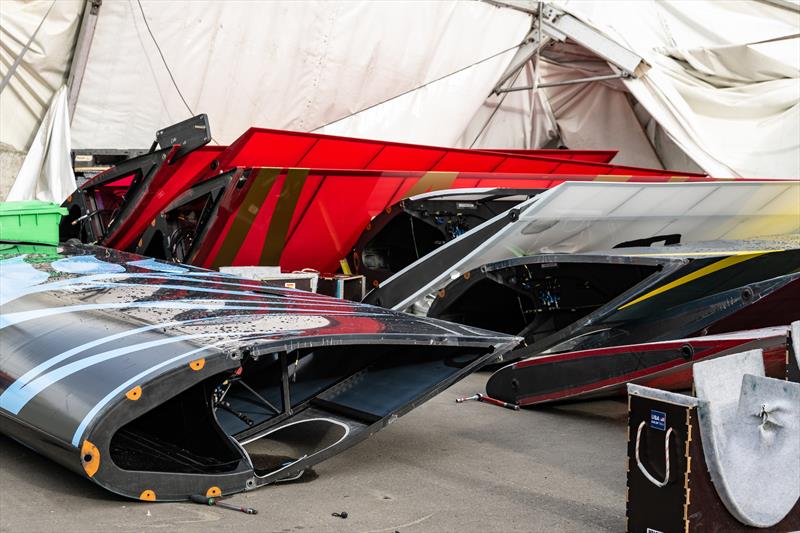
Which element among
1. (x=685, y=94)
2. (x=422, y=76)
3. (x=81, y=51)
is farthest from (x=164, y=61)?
(x=685, y=94)

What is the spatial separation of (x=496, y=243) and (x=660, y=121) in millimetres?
8856

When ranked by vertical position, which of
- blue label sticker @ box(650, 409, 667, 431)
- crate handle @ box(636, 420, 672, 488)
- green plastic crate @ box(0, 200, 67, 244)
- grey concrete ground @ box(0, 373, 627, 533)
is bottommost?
grey concrete ground @ box(0, 373, 627, 533)

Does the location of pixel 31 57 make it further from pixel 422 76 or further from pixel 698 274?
pixel 698 274

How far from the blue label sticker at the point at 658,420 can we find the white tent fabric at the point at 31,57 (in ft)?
33.4

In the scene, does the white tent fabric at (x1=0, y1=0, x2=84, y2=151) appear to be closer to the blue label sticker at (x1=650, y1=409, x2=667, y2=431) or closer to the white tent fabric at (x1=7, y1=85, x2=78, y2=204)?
the white tent fabric at (x1=7, y1=85, x2=78, y2=204)

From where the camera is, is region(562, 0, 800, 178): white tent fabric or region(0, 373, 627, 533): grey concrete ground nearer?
region(0, 373, 627, 533): grey concrete ground

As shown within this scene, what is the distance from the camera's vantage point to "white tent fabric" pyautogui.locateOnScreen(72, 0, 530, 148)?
11.9 m

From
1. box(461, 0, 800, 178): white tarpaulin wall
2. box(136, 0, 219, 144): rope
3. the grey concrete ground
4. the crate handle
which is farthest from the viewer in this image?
box(461, 0, 800, 178): white tarpaulin wall

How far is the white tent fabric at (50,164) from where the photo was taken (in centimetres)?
1110

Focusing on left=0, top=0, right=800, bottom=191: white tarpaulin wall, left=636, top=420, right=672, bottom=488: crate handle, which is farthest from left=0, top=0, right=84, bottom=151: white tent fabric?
left=636, top=420, right=672, bottom=488: crate handle

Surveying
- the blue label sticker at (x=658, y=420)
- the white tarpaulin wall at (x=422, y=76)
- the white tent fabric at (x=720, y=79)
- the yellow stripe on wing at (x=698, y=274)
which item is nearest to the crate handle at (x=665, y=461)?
the blue label sticker at (x=658, y=420)

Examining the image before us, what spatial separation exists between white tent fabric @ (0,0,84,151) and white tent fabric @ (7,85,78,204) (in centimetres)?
21

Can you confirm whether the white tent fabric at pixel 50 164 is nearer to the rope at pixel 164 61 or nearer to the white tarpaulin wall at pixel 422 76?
the white tarpaulin wall at pixel 422 76

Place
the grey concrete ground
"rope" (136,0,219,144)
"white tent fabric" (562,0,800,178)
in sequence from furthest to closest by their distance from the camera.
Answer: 1. "white tent fabric" (562,0,800,178)
2. "rope" (136,0,219,144)
3. the grey concrete ground
